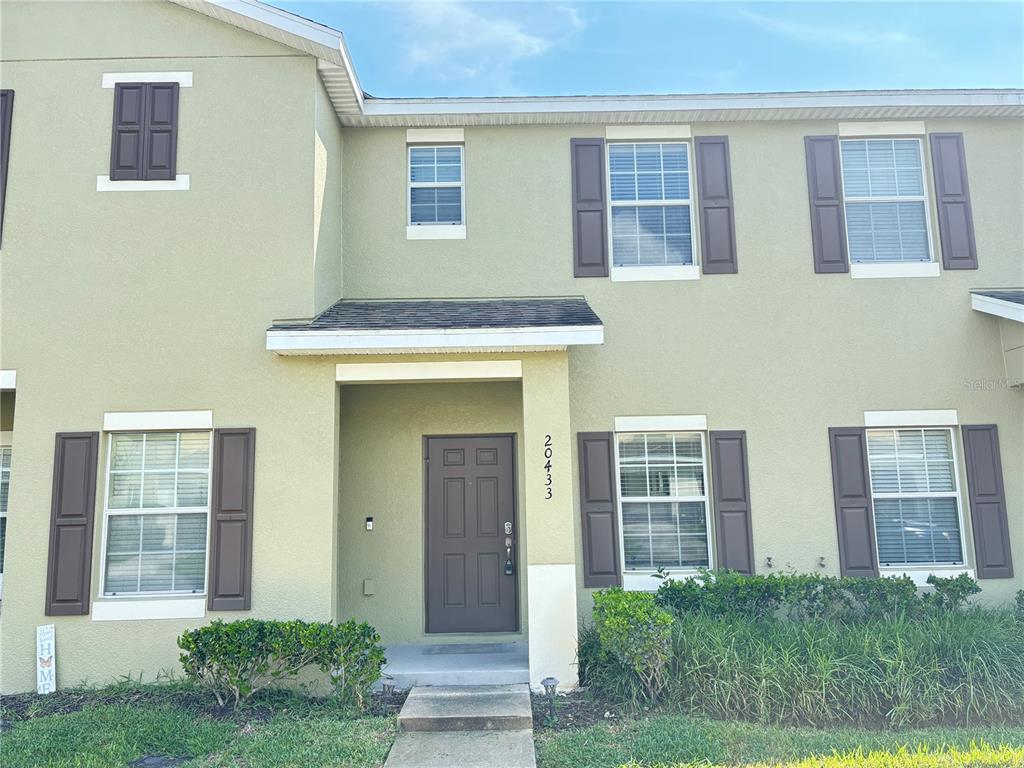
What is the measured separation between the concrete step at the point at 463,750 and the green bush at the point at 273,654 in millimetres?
800

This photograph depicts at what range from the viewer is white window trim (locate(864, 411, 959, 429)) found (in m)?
8.36

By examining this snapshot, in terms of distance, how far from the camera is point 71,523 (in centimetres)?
704

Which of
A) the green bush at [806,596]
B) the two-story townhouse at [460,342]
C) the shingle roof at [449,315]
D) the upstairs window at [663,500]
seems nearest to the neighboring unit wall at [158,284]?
the two-story townhouse at [460,342]

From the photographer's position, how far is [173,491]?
729 cm

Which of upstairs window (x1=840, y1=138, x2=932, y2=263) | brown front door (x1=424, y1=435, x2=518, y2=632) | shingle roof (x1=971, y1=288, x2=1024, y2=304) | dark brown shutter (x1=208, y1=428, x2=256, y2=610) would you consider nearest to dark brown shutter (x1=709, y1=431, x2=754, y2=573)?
brown front door (x1=424, y1=435, x2=518, y2=632)

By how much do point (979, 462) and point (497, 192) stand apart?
630cm

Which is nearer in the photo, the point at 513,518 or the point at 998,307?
the point at 998,307

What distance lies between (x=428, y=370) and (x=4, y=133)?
506 cm

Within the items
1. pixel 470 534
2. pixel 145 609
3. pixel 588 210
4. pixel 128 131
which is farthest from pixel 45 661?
pixel 588 210

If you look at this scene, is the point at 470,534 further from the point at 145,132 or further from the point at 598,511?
the point at 145,132

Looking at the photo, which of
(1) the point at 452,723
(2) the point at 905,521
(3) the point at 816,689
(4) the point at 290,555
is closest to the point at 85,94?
(4) the point at 290,555

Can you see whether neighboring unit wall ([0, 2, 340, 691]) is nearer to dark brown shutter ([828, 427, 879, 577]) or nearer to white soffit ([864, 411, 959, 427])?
dark brown shutter ([828, 427, 879, 577])

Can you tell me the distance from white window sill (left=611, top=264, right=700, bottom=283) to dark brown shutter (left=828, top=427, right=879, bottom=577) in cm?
238

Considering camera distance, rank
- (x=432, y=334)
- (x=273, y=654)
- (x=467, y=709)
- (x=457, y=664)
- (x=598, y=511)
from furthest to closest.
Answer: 1. (x=598, y=511)
2. (x=457, y=664)
3. (x=432, y=334)
4. (x=273, y=654)
5. (x=467, y=709)
